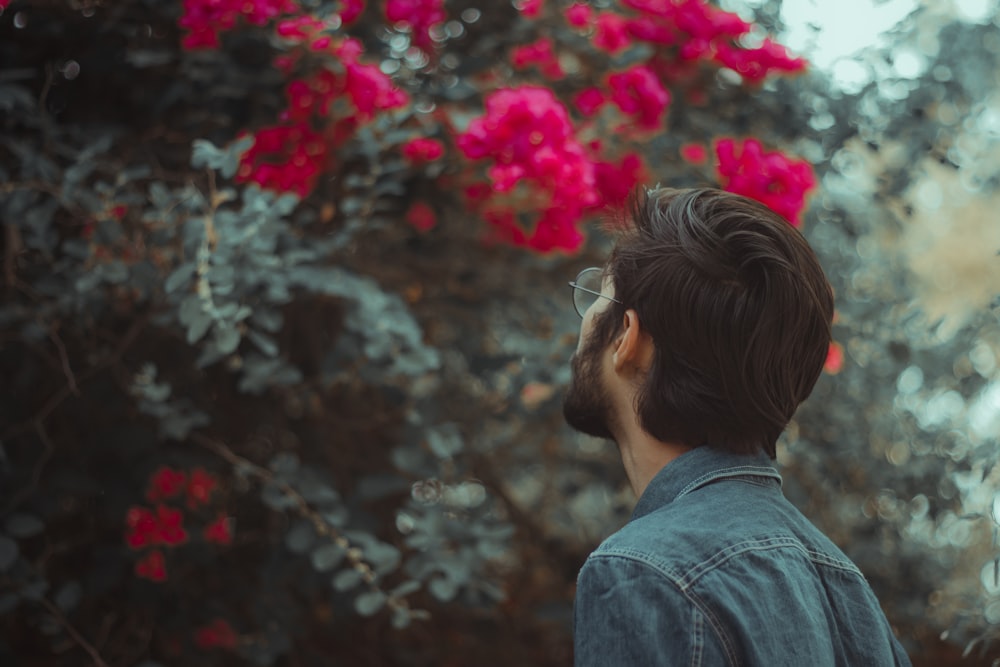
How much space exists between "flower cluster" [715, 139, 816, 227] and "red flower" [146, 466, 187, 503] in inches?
54.1

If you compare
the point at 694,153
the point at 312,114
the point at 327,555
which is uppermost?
the point at 312,114

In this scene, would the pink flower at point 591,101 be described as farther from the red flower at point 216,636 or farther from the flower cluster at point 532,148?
the red flower at point 216,636

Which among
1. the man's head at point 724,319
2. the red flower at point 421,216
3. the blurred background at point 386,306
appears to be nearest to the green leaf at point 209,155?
the blurred background at point 386,306

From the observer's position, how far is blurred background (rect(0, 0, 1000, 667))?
1.84 m

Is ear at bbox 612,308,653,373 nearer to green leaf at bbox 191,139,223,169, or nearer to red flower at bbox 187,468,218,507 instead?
green leaf at bbox 191,139,223,169

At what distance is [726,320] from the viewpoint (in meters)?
1.04

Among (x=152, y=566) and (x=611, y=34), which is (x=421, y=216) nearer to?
(x=611, y=34)

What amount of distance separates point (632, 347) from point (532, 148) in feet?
3.06

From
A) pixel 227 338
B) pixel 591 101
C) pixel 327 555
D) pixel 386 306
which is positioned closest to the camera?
pixel 227 338

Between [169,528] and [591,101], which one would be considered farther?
[591,101]

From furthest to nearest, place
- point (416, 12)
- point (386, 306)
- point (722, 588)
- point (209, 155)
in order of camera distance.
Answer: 1. point (416, 12)
2. point (386, 306)
3. point (209, 155)
4. point (722, 588)

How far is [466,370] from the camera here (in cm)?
257

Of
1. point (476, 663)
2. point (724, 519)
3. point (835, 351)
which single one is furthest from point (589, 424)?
point (476, 663)

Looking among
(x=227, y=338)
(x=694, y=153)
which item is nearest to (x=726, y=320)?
(x=227, y=338)
